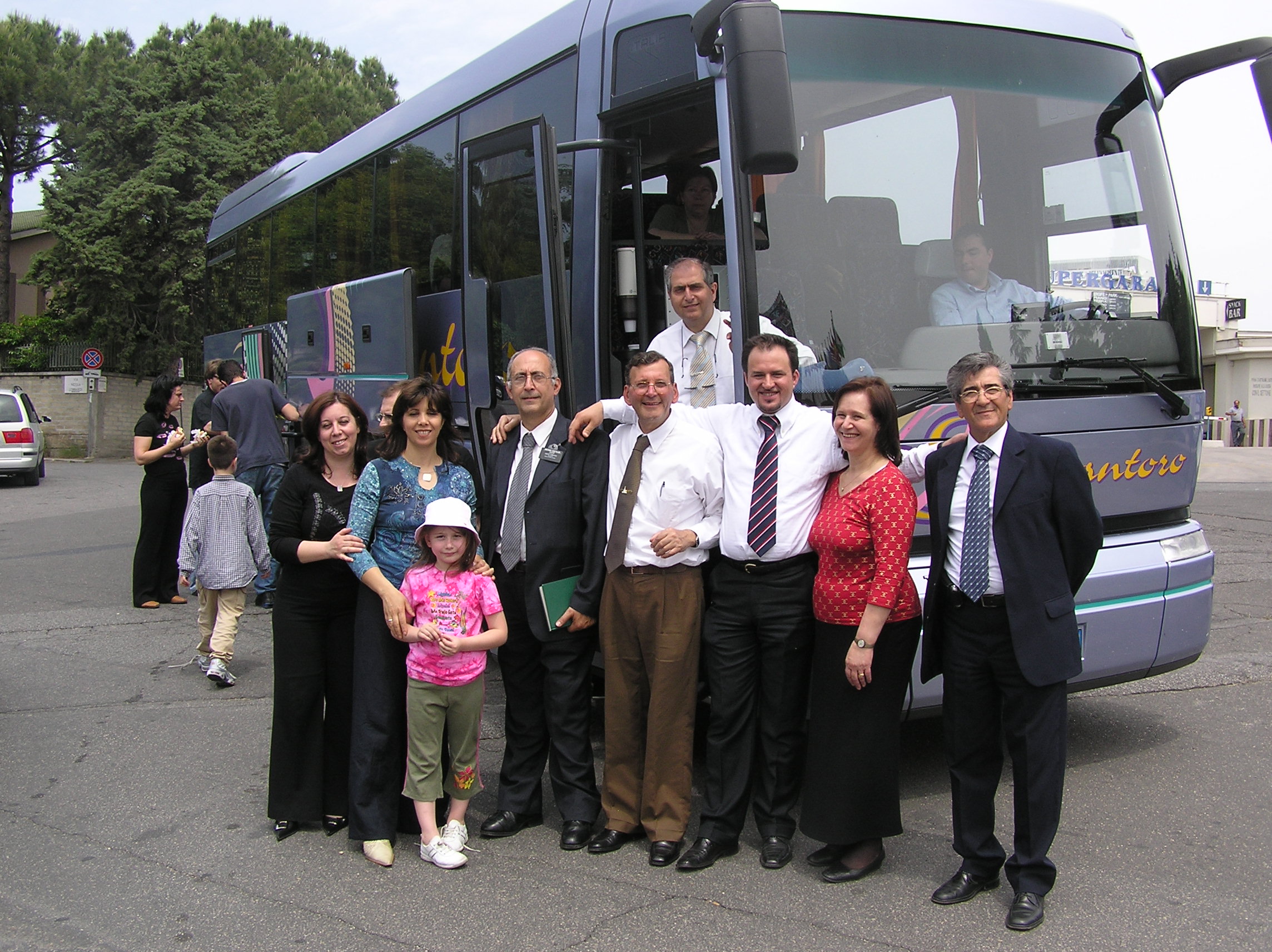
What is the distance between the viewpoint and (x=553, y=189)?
4.41 meters

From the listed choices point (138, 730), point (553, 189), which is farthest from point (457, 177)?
point (138, 730)

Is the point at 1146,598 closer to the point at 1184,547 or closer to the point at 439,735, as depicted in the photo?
the point at 1184,547

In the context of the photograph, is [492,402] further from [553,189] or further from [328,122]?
[328,122]

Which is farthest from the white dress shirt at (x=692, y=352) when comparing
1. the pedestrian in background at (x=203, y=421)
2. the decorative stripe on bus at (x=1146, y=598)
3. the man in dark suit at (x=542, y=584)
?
the pedestrian in background at (x=203, y=421)

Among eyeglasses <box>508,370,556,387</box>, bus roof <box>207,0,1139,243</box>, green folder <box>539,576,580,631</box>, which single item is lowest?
green folder <box>539,576,580,631</box>

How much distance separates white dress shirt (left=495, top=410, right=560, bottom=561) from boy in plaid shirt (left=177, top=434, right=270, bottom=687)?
2.87m

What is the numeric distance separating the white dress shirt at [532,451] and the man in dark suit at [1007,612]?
142cm

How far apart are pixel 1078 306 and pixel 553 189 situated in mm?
2165

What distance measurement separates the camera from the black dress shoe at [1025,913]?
3.34 m

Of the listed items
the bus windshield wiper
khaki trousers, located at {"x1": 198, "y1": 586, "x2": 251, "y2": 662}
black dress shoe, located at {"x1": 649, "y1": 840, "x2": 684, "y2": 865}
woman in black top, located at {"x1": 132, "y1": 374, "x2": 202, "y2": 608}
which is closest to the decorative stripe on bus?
the bus windshield wiper

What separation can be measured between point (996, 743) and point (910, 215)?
82.7 inches

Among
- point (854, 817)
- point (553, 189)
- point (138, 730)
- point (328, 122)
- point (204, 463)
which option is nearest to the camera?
point (854, 817)

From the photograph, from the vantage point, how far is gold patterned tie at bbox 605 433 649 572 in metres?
3.93

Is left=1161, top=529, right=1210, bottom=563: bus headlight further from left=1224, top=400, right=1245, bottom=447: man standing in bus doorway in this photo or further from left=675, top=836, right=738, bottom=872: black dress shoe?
left=1224, top=400, right=1245, bottom=447: man standing in bus doorway
